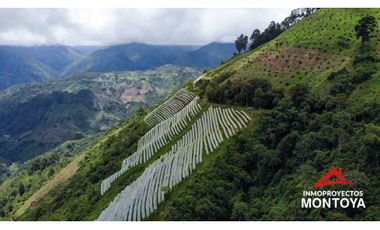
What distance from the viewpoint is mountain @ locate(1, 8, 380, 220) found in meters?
32.1

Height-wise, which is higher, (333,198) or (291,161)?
(291,161)

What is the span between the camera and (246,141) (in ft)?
142

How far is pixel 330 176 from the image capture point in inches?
1183

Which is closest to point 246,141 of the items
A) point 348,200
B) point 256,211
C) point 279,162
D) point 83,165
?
point 279,162

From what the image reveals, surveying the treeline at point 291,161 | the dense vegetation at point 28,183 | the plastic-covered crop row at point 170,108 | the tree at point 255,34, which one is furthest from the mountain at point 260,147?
the tree at point 255,34

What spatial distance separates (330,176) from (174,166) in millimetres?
17929

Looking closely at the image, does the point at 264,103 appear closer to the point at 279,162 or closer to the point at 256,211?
the point at 279,162

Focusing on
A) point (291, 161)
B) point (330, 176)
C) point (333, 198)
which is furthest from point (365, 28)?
point (333, 198)

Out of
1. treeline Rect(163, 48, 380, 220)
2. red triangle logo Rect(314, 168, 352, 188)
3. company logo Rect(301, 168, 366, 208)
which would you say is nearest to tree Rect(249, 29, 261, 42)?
treeline Rect(163, 48, 380, 220)

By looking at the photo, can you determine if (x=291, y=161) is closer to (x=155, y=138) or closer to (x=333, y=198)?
(x=333, y=198)

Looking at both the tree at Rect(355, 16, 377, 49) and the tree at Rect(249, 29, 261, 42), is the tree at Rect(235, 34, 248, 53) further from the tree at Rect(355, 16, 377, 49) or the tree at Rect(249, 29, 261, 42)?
the tree at Rect(355, 16, 377, 49)

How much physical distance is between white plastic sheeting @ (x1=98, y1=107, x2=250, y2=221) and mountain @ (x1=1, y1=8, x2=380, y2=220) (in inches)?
7.1

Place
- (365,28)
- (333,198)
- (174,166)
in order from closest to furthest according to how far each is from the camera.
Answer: (333,198) < (174,166) < (365,28)

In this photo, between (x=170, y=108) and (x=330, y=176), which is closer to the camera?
(x=330, y=176)
